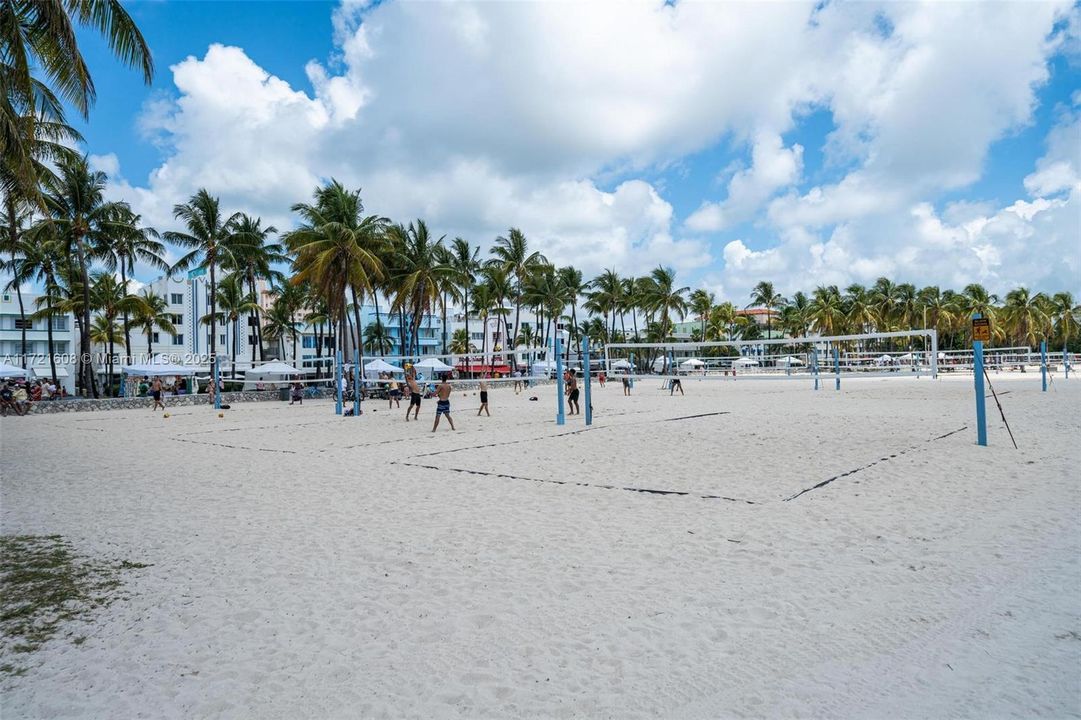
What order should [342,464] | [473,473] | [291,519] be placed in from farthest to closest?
[342,464] → [473,473] → [291,519]

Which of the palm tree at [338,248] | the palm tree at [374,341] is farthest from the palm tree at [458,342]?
the palm tree at [338,248]

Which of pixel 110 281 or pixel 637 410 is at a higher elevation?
pixel 110 281

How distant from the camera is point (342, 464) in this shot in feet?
35.1

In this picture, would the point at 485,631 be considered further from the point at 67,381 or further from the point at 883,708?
the point at 67,381

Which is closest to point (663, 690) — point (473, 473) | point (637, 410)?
point (473, 473)

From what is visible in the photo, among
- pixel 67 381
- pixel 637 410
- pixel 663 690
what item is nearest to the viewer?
pixel 663 690

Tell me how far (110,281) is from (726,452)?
45.3 meters

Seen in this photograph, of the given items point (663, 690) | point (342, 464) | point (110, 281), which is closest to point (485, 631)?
point (663, 690)

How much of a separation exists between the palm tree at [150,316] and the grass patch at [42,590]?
119 ft

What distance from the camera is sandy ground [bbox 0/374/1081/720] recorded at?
10.4 ft

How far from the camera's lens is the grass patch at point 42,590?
3.94 metres

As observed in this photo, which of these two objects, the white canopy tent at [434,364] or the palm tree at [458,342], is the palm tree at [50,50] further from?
the palm tree at [458,342]

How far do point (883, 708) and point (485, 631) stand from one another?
2093mm

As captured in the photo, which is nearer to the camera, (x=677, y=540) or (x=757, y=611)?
(x=757, y=611)
